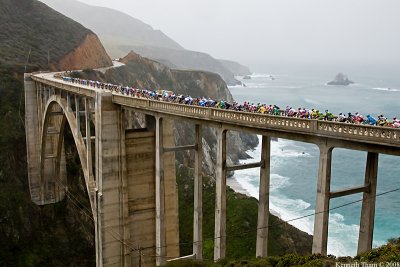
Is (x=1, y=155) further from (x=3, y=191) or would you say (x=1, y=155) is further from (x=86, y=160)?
(x=86, y=160)

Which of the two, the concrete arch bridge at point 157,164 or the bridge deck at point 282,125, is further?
the concrete arch bridge at point 157,164

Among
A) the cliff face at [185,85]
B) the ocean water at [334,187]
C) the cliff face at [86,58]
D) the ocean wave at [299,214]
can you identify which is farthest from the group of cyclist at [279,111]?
the cliff face at [86,58]

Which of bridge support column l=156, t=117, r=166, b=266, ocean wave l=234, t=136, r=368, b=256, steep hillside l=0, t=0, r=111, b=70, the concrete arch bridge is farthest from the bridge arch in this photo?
ocean wave l=234, t=136, r=368, b=256

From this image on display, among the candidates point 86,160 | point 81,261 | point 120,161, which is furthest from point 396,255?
point 81,261

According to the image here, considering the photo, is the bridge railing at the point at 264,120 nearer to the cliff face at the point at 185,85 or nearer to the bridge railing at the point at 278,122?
the bridge railing at the point at 278,122

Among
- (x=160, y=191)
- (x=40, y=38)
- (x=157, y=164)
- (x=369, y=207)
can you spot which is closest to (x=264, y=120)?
(x=369, y=207)

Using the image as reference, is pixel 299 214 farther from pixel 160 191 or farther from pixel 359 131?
pixel 359 131

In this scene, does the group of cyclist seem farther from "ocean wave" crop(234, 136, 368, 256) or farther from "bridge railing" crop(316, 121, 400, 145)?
"ocean wave" crop(234, 136, 368, 256)
